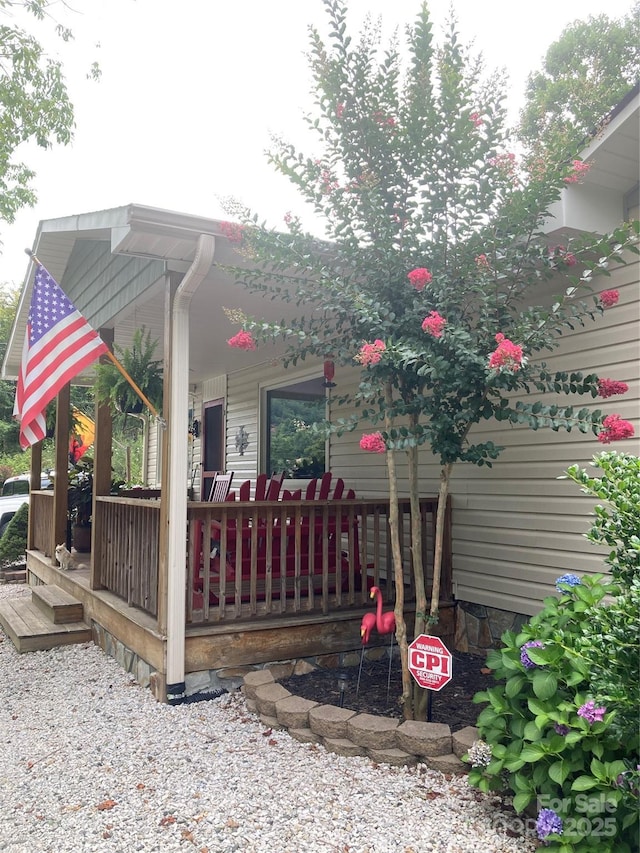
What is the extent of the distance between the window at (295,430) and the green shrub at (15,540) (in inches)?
187

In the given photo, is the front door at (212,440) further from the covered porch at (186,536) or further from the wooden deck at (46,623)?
the wooden deck at (46,623)

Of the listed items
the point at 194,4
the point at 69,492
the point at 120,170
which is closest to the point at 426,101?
the point at 69,492

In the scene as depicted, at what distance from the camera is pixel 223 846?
2389 mm

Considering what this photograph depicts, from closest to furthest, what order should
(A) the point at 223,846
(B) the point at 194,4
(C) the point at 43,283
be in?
1. (A) the point at 223,846
2. (C) the point at 43,283
3. (B) the point at 194,4

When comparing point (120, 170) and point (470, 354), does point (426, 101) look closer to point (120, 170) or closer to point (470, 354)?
point (470, 354)

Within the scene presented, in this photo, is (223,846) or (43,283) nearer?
(223,846)

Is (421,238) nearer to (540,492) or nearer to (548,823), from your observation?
(540,492)

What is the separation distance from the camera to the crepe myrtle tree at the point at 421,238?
3.23 m

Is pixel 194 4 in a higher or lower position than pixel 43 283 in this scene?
higher

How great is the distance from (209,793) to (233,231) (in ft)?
9.30

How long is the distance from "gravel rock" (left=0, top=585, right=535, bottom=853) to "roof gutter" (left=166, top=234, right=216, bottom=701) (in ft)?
1.20

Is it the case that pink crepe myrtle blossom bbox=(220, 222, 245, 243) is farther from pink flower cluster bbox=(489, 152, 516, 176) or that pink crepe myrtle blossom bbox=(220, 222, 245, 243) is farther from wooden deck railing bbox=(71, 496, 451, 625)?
wooden deck railing bbox=(71, 496, 451, 625)

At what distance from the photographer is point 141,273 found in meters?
4.48

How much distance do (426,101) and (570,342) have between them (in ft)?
5.80
